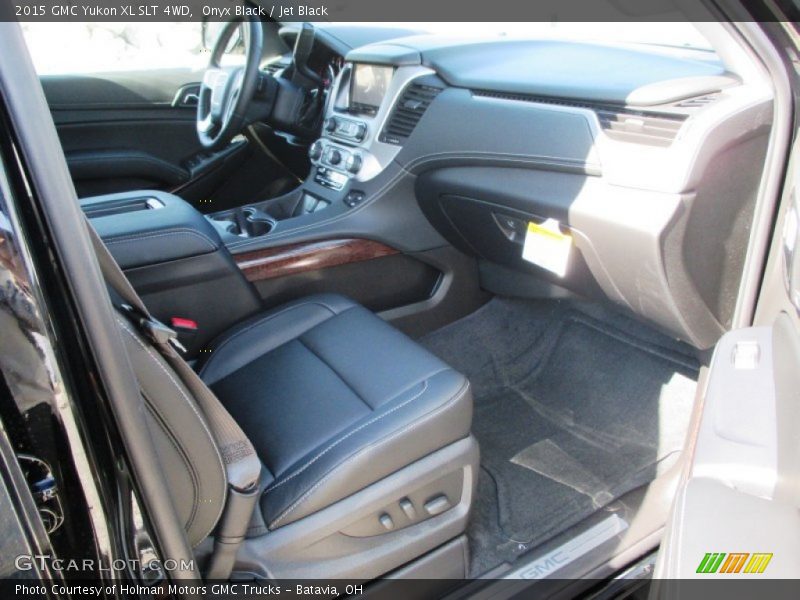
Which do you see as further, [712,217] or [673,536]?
[712,217]

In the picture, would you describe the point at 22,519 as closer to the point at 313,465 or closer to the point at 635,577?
the point at 313,465

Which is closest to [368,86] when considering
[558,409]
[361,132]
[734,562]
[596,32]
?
[361,132]

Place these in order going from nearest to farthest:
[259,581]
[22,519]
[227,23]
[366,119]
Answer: [22,519] → [259,581] → [366,119] → [227,23]

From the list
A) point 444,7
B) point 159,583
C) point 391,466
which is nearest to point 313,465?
point 391,466

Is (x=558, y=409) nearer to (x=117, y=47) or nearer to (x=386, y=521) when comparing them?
(x=386, y=521)

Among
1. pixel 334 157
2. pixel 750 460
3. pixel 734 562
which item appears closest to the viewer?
pixel 734 562

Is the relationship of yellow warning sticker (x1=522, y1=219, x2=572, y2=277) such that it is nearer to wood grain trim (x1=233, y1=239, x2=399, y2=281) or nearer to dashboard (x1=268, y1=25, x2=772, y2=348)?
dashboard (x1=268, y1=25, x2=772, y2=348)

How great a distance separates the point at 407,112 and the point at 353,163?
21 cm

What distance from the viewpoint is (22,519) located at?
0.63 meters

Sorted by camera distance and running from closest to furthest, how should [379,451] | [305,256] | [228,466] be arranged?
[228,466] → [379,451] → [305,256]

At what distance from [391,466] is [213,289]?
0.62m

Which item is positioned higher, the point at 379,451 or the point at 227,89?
the point at 227,89

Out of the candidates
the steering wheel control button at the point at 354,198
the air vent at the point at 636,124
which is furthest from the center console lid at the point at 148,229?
the air vent at the point at 636,124

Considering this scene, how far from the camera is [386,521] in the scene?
1104 mm
